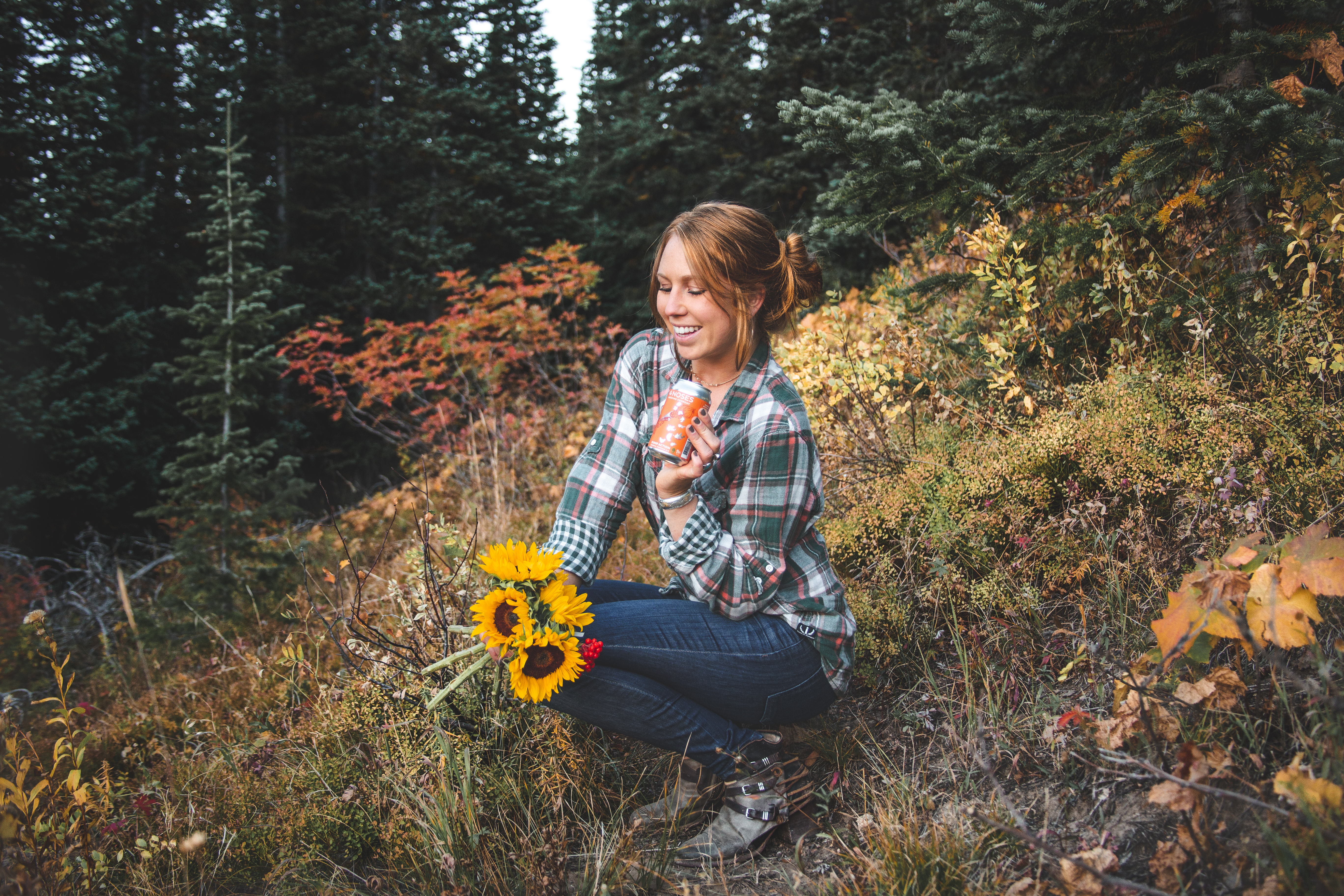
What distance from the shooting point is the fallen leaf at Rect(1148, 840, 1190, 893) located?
1.21m

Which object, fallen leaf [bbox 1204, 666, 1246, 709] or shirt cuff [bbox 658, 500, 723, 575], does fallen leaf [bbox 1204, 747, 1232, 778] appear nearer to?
fallen leaf [bbox 1204, 666, 1246, 709]

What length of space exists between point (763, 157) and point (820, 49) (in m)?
1.58

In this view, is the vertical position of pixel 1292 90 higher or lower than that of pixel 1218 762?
higher

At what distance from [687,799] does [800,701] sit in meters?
0.38

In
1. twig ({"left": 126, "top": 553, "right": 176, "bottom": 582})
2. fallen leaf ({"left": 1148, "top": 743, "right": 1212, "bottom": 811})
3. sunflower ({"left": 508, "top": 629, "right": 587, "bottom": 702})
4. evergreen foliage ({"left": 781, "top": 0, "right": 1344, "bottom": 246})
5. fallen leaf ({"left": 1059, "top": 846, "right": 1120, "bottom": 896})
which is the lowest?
twig ({"left": 126, "top": 553, "right": 176, "bottom": 582})

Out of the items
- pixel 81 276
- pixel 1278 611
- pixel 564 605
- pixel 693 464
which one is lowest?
pixel 564 605

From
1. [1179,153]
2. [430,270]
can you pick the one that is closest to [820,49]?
[430,270]

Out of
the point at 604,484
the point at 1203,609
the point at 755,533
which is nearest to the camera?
the point at 1203,609

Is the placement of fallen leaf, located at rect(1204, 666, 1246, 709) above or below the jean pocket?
above

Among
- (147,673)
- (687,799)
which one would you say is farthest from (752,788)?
(147,673)

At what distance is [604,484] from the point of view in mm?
1865

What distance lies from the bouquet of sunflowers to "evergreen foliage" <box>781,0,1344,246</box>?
6.34ft

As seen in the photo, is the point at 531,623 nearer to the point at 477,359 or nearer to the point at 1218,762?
the point at 1218,762

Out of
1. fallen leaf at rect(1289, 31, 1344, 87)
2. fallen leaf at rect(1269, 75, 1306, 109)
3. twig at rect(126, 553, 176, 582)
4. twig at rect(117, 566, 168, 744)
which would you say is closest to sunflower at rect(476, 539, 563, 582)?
twig at rect(117, 566, 168, 744)
